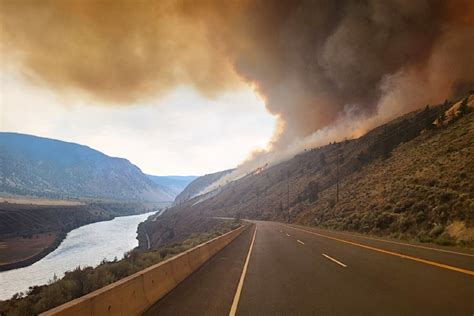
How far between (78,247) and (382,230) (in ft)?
219

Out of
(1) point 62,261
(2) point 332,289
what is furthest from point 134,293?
(1) point 62,261

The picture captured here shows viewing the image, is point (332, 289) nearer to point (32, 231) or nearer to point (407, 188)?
point (407, 188)

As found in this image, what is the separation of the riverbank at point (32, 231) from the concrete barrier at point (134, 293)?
59.6m

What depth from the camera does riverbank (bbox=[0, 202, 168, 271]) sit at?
67.6m

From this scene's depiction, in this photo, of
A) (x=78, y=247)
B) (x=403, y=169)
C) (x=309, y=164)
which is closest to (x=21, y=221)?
(x=78, y=247)

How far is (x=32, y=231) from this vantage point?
102 meters

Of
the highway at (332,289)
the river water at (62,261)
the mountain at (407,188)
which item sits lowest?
the river water at (62,261)

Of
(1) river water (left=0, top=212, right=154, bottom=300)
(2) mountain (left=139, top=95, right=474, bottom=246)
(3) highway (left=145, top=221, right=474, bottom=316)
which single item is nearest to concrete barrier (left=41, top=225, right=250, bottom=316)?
(3) highway (left=145, top=221, right=474, bottom=316)

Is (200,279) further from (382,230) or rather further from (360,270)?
(382,230)

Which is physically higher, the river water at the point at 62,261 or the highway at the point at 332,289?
the highway at the point at 332,289

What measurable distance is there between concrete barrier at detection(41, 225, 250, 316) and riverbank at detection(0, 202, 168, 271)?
5958 centimetres

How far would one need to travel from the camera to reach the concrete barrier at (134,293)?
186 inches

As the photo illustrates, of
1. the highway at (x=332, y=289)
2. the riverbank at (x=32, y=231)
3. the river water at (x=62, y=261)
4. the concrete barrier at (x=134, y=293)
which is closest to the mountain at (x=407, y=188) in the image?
the highway at (x=332, y=289)

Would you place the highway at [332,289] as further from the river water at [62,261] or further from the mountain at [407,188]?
the river water at [62,261]
